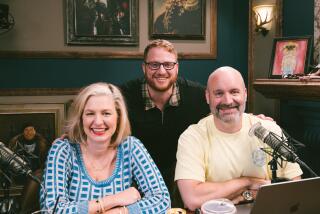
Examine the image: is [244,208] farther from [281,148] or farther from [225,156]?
[225,156]

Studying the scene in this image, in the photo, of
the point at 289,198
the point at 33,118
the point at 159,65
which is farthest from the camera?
the point at 33,118

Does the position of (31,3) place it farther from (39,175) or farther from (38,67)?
(39,175)

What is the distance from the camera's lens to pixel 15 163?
133 cm

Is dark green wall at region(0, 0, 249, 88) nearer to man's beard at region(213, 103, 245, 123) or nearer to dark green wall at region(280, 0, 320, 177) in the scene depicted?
dark green wall at region(280, 0, 320, 177)

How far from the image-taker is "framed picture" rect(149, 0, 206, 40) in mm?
3854

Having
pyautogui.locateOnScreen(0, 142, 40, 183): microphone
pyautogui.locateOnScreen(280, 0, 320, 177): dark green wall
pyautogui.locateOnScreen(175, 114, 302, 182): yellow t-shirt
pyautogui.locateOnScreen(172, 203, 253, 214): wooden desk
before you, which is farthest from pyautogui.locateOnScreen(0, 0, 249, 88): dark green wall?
pyautogui.locateOnScreen(172, 203, 253, 214): wooden desk

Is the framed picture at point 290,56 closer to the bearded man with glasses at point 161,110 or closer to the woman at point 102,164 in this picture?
the bearded man with glasses at point 161,110

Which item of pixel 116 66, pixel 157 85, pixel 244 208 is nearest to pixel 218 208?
pixel 244 208

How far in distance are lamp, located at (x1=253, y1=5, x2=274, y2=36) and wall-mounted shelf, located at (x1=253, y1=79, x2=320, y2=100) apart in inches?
29.9

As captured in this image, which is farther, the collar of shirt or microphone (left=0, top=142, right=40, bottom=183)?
the collar of shirt

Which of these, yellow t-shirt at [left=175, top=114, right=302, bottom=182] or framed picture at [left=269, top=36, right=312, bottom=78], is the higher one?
framed picture at [left=269, top=36, right=312, bottom=78]

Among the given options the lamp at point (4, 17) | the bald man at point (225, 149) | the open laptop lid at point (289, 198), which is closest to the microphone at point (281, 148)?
the open laptop lid at point (289, 198)

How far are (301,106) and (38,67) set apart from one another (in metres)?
2.41

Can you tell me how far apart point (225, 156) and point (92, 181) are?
0.64 meters
